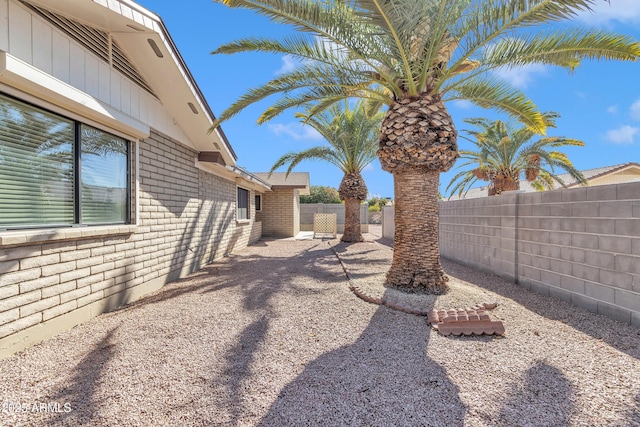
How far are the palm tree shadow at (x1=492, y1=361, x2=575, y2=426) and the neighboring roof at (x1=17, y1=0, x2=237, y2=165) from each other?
6.21 meters

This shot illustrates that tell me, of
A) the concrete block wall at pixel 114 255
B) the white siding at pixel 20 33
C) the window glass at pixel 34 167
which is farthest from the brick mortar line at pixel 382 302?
the white siding at pixel 20 33

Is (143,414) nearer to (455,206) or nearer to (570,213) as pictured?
(570,213)

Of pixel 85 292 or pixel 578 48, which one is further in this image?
pixel 578 48

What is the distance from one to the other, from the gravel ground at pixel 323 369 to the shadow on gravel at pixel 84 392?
1 centimetres

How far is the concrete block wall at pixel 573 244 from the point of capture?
4.25 metres

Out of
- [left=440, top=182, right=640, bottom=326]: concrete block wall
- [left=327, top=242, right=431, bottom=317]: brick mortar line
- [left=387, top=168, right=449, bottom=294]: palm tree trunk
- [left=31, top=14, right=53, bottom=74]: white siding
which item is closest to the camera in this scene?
[left=31, top=14, right=53, bottom=74]: white siding

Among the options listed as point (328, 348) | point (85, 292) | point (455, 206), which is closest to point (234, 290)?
point (85, 292)

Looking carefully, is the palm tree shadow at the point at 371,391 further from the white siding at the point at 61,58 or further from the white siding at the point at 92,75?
the white siding at the point at 92,75

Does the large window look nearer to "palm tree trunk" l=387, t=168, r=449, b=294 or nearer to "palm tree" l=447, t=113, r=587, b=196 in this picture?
"palm tree trunk" l=387, t=168, r=449, b=294

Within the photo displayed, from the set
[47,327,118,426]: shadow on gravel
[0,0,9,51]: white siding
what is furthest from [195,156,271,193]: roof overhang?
[47,327,118,426]: shadow on gravel

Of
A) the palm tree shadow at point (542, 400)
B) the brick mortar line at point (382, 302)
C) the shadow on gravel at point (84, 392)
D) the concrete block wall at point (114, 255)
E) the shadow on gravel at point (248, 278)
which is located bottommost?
the shadow on gravel at point (84, 392)

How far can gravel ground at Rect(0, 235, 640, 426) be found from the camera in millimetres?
2420

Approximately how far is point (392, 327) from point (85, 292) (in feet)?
14.3

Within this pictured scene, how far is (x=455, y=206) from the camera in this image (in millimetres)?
9773
